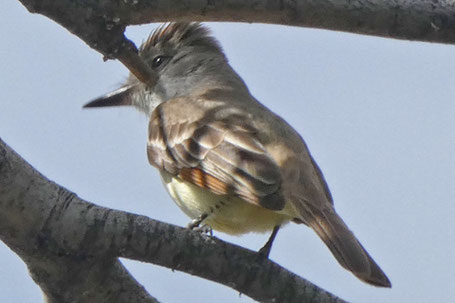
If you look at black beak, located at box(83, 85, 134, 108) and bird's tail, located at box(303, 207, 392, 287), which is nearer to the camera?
bird's tail, located at box(303, 207, 392, 287)

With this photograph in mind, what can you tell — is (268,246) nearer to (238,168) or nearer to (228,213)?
(228,213)

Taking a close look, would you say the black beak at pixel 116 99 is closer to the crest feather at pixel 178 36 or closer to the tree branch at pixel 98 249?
the crest feather at pixel 178 36

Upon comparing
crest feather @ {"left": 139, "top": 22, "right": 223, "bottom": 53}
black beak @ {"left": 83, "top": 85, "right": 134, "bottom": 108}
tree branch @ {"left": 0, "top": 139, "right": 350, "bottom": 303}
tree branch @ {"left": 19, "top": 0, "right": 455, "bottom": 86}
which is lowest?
black beak @ {"left": 83, "top": 85, "right": 134, "bottom": 108}

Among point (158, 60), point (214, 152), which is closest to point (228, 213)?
point (214, 152)

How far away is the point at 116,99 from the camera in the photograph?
7930 mm

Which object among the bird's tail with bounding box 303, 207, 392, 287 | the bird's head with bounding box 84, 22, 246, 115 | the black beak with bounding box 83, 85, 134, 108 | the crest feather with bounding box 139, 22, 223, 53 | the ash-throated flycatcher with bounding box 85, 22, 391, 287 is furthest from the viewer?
the crest feather with bounding box 139, 22, 223, 53

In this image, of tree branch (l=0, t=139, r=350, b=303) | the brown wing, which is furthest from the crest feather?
tree branch (l=0, t=139, r=350, b=303)

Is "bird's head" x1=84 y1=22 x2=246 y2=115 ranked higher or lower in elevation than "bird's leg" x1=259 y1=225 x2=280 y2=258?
higher

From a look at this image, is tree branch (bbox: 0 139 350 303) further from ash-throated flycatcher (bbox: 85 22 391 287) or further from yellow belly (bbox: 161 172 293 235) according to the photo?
yellow belly (bbox: 161 172 293 235)

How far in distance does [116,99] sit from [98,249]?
4.04m

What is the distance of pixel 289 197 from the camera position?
17.1 ft

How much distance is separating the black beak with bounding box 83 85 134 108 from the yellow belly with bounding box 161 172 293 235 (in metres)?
2.28

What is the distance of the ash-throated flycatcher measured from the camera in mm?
4977

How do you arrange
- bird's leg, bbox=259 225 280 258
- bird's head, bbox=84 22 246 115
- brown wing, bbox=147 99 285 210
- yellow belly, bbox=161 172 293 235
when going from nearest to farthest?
bird's leg, bbox=259 225 280 258
brown wing, bbox=147 99 285 210
yellow belly, bbox=161 172 293 235
bird's head, bbox=84 22 246 115
